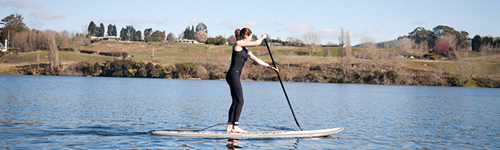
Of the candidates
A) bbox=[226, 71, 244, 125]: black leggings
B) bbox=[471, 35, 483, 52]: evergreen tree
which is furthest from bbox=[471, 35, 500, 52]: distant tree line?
bbox=[226, 71, 244, 125]: black leggings

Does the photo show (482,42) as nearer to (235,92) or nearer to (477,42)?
(477,42)

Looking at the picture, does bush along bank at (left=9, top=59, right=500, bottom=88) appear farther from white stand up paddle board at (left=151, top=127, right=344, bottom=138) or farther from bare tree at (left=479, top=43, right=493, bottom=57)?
white stand up paddle board at (left=151, top=127, right=344, bottom=138)

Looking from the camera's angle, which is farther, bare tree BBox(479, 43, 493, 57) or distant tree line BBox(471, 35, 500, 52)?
distant tree line BBox(471, 35, 500, 52)

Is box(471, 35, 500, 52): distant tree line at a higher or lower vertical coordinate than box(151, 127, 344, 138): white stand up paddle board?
higher

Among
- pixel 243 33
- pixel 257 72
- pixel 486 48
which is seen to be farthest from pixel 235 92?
pixel 486 48

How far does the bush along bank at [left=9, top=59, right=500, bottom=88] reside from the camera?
87.9 meters

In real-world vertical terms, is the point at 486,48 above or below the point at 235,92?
above

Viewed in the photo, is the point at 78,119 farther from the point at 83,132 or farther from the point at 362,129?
the point at 362,129

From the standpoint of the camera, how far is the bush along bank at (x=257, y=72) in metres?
87.9

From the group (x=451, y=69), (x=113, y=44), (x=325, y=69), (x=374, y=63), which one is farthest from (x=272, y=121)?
(x=113, y=44)

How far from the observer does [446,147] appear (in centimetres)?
1109

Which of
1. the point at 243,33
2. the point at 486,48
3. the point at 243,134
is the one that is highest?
the point at 486,48

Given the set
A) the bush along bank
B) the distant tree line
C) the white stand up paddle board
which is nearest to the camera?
the white stand up paddle board

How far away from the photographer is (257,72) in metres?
91.8
